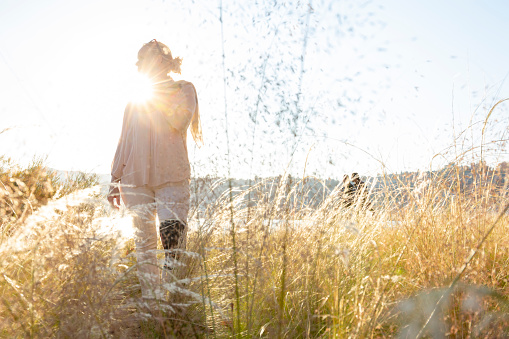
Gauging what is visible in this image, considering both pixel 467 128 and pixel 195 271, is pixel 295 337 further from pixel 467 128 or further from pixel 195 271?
pixel 467 128

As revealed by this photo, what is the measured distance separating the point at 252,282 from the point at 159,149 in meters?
1.07

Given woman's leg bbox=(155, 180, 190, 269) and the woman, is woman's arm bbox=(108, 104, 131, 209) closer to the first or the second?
the woman

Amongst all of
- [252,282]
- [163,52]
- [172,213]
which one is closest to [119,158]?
[172,213]

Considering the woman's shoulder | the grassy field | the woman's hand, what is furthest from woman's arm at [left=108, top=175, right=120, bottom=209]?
the woman's shoulder

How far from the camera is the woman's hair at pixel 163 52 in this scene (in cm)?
259

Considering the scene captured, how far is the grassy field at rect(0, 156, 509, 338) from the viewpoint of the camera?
1488mm

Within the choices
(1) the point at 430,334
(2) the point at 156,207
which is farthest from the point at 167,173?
(1) the point at 430,334

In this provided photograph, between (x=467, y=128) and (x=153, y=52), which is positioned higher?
(x=153, y=52)

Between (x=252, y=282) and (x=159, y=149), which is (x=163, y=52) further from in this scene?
(x=252, y=282)

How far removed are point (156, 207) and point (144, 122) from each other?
0.59m

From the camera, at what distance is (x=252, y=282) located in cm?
209

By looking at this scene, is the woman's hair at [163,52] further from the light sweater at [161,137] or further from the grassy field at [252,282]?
the grassy field at [252,282]

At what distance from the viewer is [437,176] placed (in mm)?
2740

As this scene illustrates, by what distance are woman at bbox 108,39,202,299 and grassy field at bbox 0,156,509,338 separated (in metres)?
0.25
